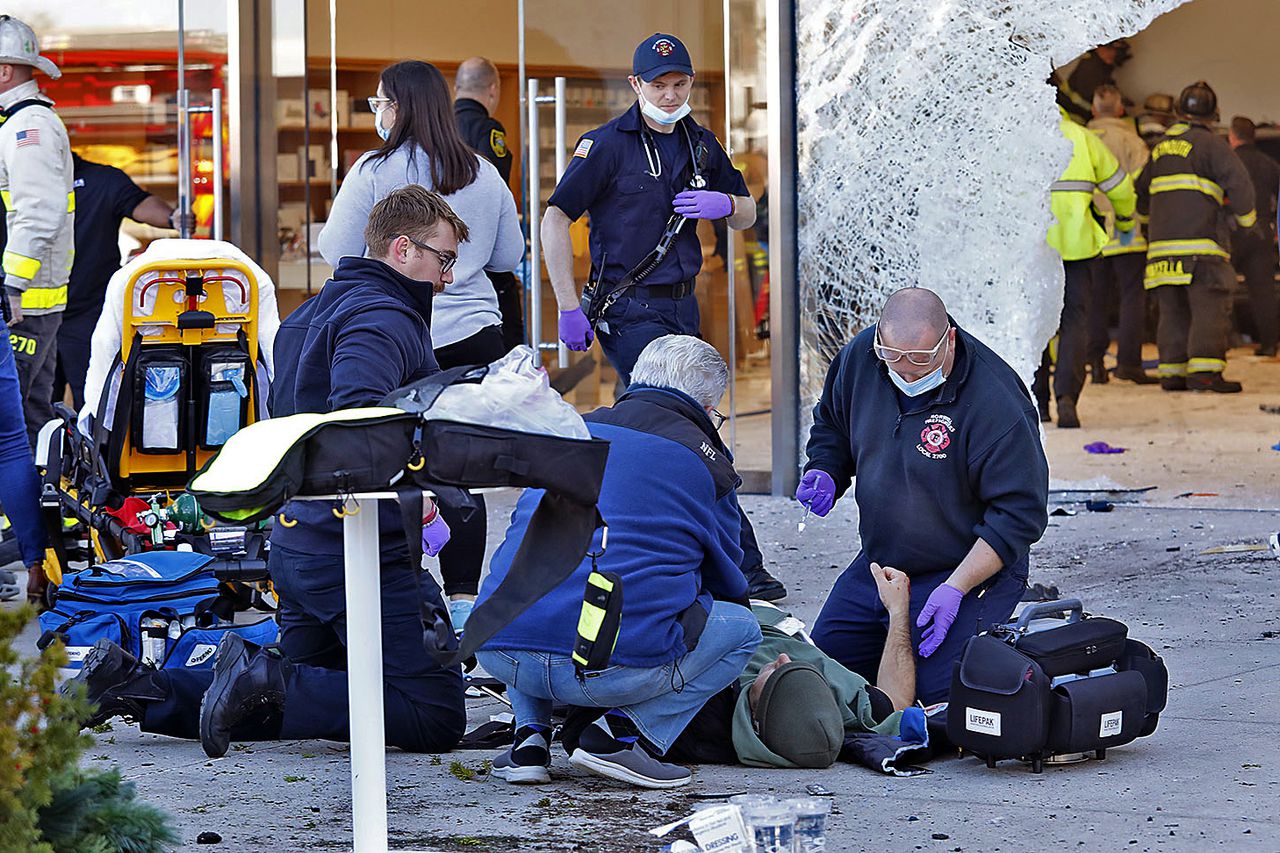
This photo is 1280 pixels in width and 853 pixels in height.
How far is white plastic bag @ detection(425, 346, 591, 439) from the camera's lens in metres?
3.27

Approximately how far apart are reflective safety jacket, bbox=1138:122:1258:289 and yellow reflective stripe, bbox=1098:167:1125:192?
439mm

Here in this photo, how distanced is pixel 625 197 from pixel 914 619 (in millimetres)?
2211

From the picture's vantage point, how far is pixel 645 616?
159 inches

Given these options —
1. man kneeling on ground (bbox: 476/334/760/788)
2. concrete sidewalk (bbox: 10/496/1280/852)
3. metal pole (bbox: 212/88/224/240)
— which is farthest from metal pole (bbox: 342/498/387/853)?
metal pole (bbox: 212/88/224/240)

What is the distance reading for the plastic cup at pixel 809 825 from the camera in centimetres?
326

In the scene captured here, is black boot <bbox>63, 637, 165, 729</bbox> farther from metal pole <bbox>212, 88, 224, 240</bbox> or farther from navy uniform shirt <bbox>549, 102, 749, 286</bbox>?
metal pole <bbox>212, 88, 224, 240</bbox>

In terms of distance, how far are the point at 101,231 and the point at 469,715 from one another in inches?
157

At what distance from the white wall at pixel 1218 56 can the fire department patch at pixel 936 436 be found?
7.05 metres

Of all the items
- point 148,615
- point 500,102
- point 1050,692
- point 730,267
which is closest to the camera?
point 1050,692

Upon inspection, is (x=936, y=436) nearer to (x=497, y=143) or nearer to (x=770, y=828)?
(x=770, y=828)

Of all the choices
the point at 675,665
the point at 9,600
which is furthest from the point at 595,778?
the point at 9,600

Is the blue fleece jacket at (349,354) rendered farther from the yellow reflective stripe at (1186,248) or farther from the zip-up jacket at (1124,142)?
the yellow reflective stripe at (1186,248)

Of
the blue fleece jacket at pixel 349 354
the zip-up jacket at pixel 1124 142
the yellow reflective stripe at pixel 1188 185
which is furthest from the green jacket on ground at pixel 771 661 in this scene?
the yellow reflective stripe at pixel 1188 185

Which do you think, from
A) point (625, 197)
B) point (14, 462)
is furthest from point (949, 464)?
point (14, 462)
